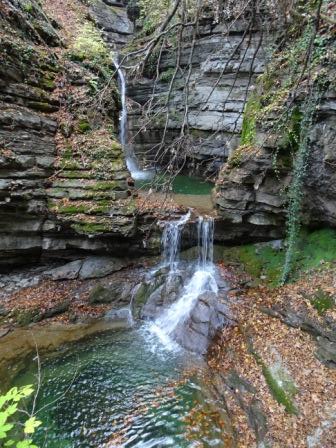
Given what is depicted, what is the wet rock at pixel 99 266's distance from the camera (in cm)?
899

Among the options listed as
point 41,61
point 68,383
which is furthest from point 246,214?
point 41,61

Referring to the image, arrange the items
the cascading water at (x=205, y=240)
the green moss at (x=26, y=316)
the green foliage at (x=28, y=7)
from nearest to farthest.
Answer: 1. the green moss at (x=26, y=316)
2. the cascading water at (x=205, y=240)
3. the green foliage at (x=28, y=7)

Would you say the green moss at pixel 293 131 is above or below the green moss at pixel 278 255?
above

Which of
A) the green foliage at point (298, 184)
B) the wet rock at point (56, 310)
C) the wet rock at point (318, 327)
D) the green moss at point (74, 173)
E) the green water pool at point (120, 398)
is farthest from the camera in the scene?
the green moss at point (74, 173)

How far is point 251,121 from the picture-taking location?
906 cm

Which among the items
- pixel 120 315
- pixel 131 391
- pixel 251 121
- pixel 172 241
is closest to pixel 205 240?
pixel 172 241

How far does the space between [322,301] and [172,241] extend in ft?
13.9

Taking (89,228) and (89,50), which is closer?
(89,228)

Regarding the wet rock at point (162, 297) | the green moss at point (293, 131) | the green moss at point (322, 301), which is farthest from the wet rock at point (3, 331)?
the green moss at point (293, 131)

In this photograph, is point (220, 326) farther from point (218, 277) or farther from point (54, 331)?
point (54, 331)

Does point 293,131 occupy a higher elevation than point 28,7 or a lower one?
lower

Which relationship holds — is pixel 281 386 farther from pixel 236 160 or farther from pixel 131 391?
pixel 236 160

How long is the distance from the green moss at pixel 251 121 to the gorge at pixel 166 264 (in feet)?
0.23

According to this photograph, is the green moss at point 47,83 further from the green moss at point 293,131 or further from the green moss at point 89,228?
the green moss at point 293,131
